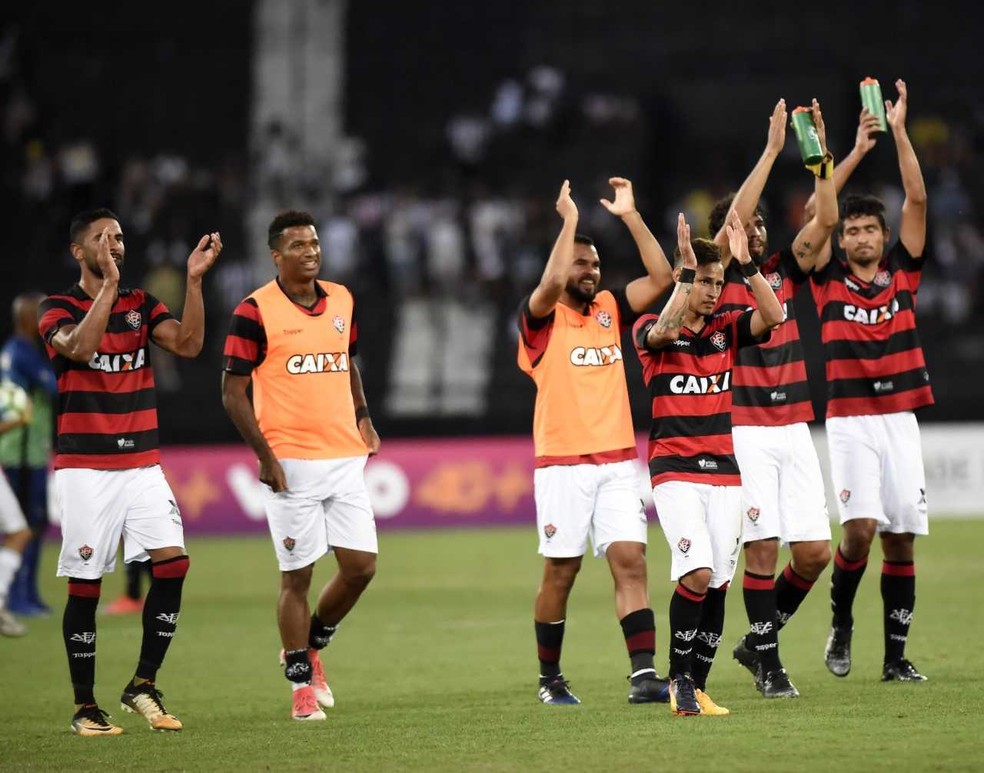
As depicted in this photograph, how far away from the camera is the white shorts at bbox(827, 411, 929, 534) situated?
9.28 m

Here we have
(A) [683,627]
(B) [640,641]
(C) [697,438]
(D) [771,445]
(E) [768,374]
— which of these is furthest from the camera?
(E) [768,374]

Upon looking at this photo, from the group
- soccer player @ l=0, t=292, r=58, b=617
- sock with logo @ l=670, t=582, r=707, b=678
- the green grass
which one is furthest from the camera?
soccer player @ l=0, t=292, r=58, b=617

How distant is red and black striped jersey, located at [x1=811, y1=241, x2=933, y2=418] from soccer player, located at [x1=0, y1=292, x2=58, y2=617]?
7171 mm

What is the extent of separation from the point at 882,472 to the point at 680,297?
2.05 meters

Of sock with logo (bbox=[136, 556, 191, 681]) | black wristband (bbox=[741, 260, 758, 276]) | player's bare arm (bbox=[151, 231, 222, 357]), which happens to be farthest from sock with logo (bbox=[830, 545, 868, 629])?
player's bare arm (bbox=[151, 231, 222, 357])

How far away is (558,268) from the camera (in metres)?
8.60

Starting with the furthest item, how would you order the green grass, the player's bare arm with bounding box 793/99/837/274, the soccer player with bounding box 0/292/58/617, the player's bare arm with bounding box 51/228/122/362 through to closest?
the soccer player with bounding box 0/292/58/617, the player's bare arm with bounding box 793/99/837/274, the player's bare arm with bounding box 51/228/122/362, the green grass

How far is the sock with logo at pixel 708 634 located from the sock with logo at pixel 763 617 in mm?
456

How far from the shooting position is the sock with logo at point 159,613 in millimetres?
8328

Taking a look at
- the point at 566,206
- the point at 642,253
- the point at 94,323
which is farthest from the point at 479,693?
the point at 94,323

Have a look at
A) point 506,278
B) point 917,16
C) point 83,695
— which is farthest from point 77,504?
point 917,16

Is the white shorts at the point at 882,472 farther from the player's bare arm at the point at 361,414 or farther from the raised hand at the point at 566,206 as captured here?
the player's bare arm at the point at 361,414

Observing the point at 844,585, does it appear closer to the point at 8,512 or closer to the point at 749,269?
the point at 749,269

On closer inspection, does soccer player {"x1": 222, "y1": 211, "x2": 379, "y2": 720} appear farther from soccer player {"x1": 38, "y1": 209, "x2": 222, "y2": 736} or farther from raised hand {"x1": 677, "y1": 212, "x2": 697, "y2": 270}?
raised hand {"x1": 677, "y1": 212, "x2": 697, "y2": 270}
